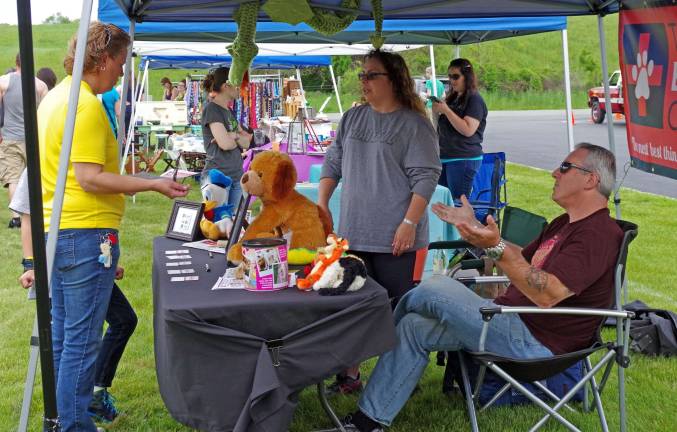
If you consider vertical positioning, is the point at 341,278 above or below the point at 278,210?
below

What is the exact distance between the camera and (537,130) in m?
19.3

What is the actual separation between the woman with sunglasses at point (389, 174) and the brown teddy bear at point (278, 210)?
1.44 feet

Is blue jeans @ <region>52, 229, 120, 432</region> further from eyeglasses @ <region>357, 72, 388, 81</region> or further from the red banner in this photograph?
the red banner

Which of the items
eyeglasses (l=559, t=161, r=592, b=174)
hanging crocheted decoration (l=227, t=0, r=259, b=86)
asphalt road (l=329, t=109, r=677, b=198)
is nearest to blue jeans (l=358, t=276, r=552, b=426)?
eyeglasses (l=559, t=161, r=592, b=174)

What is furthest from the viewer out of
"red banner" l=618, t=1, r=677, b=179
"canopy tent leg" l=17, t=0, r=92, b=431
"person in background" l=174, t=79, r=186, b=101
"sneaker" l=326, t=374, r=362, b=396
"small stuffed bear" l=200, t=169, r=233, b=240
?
"person in background" l=174, t=79, r=186, b=101

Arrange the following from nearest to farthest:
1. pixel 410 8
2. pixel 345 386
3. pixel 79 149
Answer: pixel 79 149, pixel 345 386, pixel 410 8

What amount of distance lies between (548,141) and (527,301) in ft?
47.6

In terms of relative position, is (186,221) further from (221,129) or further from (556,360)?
(221,129)

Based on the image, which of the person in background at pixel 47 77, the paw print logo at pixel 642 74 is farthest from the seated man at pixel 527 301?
the person in background at pixel 47 77

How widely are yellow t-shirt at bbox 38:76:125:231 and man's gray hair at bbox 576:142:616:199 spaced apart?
170 cm

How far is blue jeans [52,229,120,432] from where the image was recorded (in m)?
Answer: 2.36

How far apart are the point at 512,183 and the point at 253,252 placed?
8344 mm

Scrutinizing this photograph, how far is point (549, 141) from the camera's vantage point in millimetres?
16422

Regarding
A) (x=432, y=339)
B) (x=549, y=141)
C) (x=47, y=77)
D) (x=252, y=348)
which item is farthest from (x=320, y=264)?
(x=549, y=141)
